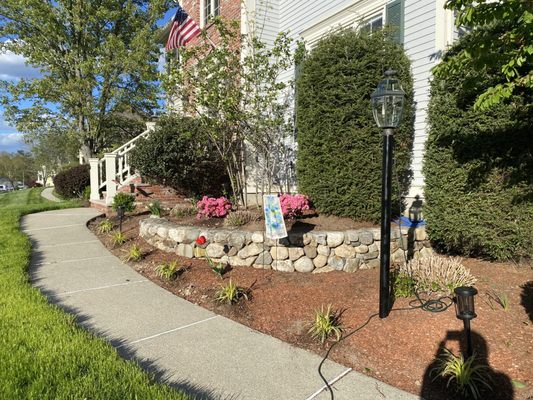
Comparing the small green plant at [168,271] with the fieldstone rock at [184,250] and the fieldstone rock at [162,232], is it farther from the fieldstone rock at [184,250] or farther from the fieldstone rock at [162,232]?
the fieldstone rock at [162,232]

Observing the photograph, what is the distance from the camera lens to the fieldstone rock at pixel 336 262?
207 inches

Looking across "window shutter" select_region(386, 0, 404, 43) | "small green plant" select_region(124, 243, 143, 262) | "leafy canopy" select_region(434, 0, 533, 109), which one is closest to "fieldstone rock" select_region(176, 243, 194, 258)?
"small green plant" select_region(124, 243, 143, 262)

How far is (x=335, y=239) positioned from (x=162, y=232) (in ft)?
9.77

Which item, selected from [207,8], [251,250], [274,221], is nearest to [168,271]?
[251,250]

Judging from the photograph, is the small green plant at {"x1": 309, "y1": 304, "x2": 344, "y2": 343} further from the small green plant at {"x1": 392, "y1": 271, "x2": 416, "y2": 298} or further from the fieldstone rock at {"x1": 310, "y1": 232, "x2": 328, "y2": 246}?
the fieldstone rock at {"x1": 310, "y1": 232, "x2": 328, "y2": 246}

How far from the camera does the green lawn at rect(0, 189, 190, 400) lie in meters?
2.39

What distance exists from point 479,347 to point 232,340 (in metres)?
2.14

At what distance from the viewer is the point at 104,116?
55.3 feet

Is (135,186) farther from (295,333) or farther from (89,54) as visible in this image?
(89,54)

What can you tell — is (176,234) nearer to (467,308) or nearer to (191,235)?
(191,235)

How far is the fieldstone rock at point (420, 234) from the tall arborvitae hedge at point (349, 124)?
0.68 meters

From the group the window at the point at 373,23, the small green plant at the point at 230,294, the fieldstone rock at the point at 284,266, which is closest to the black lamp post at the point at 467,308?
the small green plant at the point at 230,294

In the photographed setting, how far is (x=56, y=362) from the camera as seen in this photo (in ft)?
8.95

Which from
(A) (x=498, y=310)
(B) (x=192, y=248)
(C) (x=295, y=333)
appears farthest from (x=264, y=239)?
(A) (x=498, y=310)
